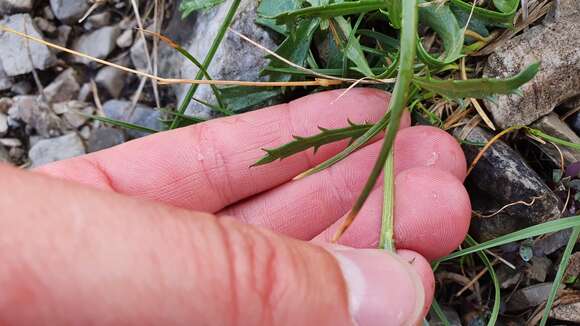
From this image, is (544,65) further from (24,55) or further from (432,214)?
(24,55)

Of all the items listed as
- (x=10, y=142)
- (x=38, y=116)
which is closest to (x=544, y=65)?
(x=38, y=116)

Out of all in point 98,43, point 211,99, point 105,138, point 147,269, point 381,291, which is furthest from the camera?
point 98,43

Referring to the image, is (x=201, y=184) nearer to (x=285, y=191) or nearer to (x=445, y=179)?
(x=285, y=191)

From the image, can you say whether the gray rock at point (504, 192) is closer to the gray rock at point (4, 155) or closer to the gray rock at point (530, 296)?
the gray rock at point (530, 296)

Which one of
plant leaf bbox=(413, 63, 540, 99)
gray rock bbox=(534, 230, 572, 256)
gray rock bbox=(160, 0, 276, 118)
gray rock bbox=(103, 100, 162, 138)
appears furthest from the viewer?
gray rock bbox=(103, 100, 162, 138)

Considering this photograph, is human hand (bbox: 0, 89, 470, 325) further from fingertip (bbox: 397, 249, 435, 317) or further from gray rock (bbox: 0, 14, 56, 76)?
gray rock (bbox: 0, 14, 56, 76)

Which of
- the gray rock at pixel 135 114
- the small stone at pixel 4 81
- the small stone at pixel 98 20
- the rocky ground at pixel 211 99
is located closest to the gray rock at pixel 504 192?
the rocky ground at pixel 211 99

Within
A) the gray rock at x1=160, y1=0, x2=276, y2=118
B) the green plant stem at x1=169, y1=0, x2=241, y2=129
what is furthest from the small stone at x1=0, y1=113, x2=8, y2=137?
the green plant stem at x1=169, y1=0, x2=241, y2=129
